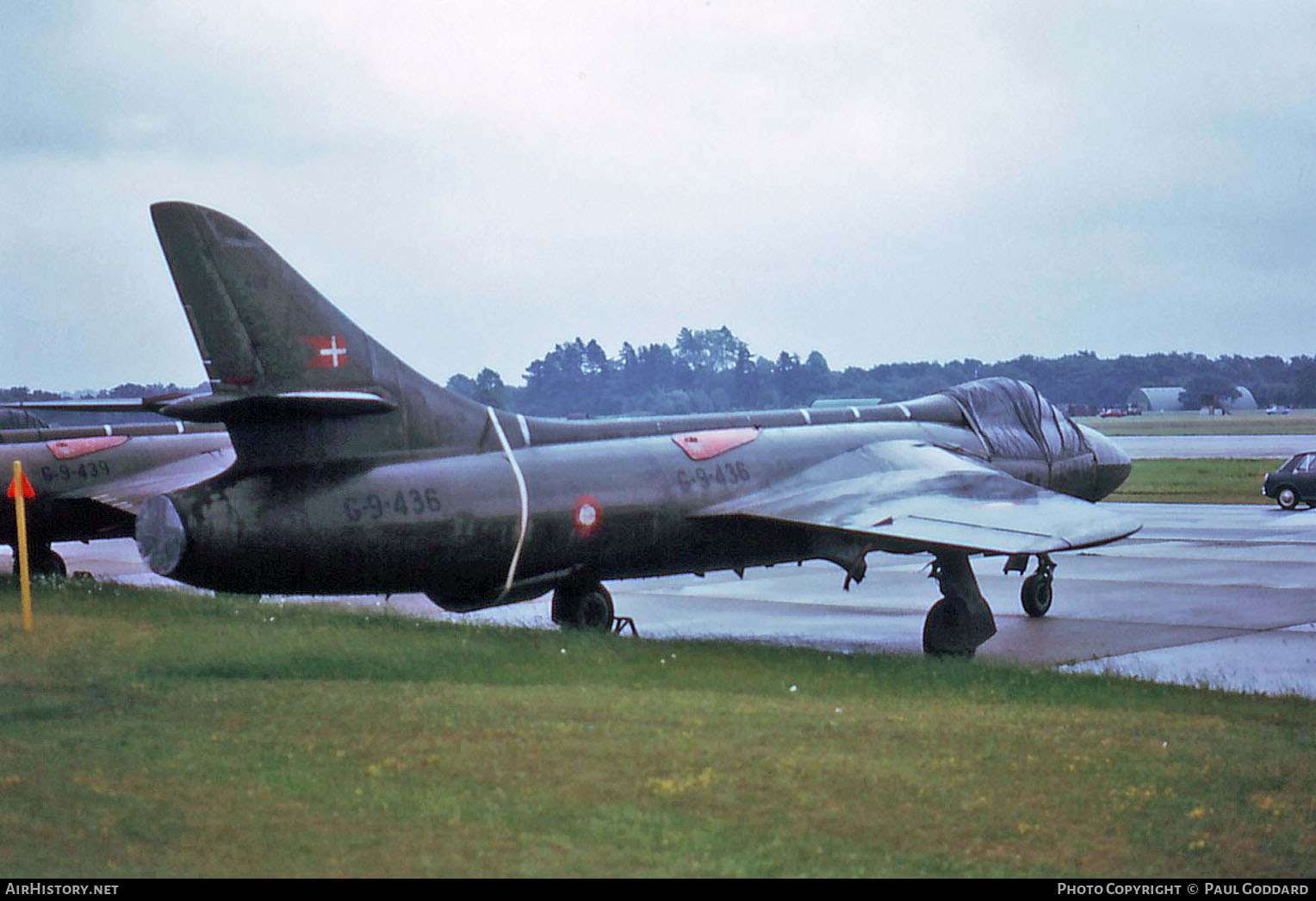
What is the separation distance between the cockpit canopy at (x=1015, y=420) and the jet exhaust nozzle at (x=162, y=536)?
10.7 m

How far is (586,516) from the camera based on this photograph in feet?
46.4

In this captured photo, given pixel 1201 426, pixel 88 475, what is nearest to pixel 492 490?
pixel 88 475

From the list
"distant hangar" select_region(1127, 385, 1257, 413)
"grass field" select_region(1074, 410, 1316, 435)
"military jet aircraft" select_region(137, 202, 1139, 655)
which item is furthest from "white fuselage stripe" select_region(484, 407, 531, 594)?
"distant hangar" select_region(1127, 385, 1257, 413)

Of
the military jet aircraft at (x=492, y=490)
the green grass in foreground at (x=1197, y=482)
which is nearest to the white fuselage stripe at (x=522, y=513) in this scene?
the military jet aircraft at (x=492, y=490)

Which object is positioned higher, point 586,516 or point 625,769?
point 586,516

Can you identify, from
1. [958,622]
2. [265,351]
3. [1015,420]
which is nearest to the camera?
[265,351]

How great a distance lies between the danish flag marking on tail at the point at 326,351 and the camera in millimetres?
12570

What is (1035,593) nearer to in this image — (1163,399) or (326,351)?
(326,351)

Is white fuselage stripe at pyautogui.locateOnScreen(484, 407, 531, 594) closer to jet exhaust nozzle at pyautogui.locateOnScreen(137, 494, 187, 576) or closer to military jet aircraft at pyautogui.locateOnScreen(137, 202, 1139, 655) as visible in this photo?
military jet aircraft at pyautogui.locateOnScreen(137, 202, 1139, 655)

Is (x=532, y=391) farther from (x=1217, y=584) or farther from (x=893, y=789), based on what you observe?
(x=893, y=789)

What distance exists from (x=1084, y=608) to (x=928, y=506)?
4519 mm

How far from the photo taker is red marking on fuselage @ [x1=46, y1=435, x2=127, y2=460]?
72.2 feet

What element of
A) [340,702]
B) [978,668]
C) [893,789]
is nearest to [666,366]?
[978,668]

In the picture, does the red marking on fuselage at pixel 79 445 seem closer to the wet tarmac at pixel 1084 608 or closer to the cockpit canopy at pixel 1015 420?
the wet tarmac at pixel 1084 608
